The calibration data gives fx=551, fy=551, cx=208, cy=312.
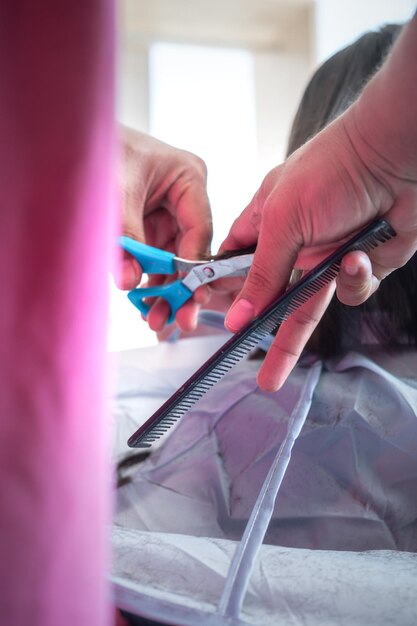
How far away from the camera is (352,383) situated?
0.50 meters

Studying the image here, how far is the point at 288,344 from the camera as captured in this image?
0.42m

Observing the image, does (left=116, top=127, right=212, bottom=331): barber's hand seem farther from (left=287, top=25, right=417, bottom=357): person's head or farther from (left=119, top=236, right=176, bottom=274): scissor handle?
(left=287, top=25, right=417, bottom=357): person's head

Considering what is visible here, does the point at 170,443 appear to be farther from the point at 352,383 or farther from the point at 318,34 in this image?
the point at 318,34

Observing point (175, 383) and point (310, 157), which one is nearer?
point (310, 157)

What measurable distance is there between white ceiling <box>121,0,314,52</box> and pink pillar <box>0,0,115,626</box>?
4.99ft

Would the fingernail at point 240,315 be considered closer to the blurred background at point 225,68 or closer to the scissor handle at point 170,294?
the scissor handle at point 170,294

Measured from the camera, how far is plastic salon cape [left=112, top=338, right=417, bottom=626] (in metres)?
0.27

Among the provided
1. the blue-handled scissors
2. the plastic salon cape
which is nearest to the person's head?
the plastic salon cape

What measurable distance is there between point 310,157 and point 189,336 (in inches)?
24.2

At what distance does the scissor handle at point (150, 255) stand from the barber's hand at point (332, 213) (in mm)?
161

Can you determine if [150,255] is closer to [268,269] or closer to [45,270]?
[268,269]

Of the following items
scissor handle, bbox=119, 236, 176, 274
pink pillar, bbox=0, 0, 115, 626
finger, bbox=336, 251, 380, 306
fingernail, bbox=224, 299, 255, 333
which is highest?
pink pillar, bbox=0, 0, 115, 626

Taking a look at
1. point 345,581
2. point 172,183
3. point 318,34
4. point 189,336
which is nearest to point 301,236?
point 345,581

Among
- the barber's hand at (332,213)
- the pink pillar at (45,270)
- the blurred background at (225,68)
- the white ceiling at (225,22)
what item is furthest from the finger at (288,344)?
the white ceiling at (225,22)
